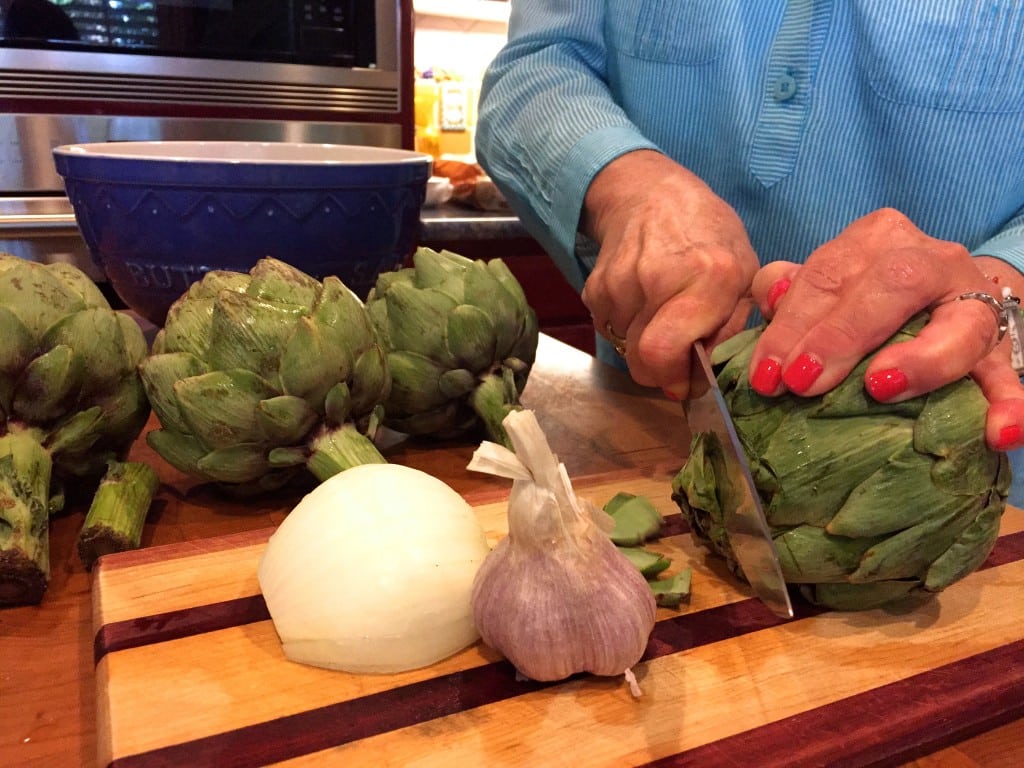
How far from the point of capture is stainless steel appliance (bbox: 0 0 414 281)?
1622 millimetres

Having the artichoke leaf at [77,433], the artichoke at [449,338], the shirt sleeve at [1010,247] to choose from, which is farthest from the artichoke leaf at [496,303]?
the shirt sleeve at [1010,247]

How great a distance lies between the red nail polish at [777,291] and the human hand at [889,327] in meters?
0.02

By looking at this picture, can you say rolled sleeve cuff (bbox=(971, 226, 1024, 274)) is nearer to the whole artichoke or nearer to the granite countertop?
the whole artichoke

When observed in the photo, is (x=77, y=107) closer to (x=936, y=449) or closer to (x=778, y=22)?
(x=778, y=22)

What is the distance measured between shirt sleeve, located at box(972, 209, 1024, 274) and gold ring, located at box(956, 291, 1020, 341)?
142 mm

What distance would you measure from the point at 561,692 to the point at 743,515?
18 cm

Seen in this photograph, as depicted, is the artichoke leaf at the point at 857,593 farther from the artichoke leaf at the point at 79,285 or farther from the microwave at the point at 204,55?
the microwave at the point at 204,55

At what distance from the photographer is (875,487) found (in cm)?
57

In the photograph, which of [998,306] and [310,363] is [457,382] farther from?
[998,306]

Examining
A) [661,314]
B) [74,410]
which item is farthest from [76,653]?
[661,314]

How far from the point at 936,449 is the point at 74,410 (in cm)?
63

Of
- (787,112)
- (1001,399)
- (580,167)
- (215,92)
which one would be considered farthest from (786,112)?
(215,92)

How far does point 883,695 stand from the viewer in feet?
1.78

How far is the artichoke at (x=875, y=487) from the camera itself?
0.57m
